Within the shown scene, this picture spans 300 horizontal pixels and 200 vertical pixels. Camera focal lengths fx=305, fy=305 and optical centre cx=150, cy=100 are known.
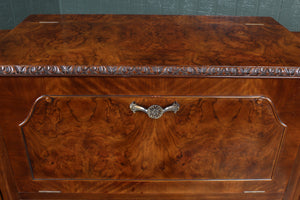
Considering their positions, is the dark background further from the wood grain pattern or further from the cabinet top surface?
the wood grain pattern

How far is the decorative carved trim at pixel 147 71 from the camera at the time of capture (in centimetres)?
73

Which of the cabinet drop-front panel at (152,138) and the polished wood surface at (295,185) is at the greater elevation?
the cabinet drop-front panel at (152,138)

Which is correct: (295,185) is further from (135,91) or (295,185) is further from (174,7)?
(174,7)

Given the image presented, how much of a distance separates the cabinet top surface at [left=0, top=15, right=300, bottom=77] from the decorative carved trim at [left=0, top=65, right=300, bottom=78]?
0.01 m

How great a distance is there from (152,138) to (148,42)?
10.7 inches

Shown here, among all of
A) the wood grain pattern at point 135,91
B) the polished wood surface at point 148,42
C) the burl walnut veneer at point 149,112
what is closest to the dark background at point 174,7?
the polished wood surface at point 148,42

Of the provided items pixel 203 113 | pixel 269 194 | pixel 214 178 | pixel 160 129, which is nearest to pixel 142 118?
A: pixel 160 129

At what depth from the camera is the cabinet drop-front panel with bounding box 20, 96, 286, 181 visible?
0.80 meters

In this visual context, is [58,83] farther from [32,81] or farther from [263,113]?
A: [263,113]

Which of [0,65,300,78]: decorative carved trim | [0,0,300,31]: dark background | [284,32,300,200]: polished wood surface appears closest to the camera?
[0,65,300,78]: decorative carved trim

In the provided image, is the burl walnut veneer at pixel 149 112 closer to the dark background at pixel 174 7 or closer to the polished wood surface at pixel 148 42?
the polished wood surface at pixel 148 42

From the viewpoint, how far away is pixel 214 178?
90 cm

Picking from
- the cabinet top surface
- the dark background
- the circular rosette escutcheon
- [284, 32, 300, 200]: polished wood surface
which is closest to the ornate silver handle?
the circular rosette escutcheon

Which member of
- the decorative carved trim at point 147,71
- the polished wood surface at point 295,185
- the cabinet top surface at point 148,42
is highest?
the cabinet top surface at point 148,42
